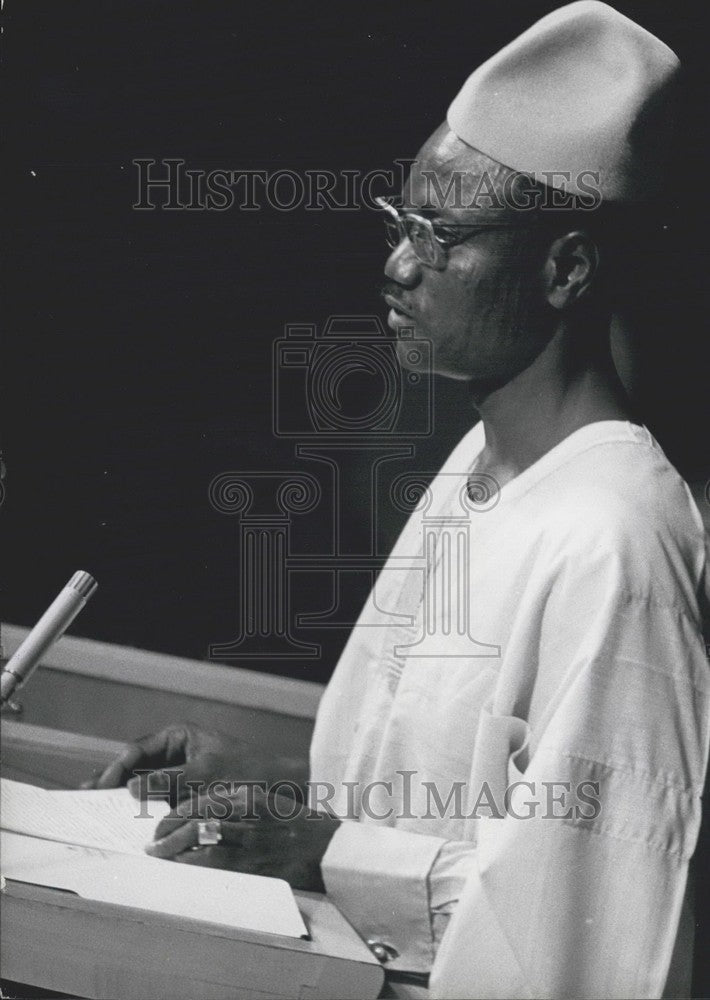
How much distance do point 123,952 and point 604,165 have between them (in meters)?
1.03

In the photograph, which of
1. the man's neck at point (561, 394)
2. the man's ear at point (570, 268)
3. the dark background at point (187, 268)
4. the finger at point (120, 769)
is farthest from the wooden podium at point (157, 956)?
the man's ear at point (570, 268)

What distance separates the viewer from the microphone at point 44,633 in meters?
1.31

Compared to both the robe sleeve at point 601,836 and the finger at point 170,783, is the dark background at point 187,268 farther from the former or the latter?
the robe sleeve at point 601,836

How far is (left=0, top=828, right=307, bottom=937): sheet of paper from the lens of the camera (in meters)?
1.22

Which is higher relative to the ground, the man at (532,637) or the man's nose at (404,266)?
the man's nose at (404,266)

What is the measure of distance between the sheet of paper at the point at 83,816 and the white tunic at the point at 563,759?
9.4 inches

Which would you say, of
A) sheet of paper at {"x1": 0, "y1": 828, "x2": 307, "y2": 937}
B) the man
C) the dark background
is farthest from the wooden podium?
the dark background

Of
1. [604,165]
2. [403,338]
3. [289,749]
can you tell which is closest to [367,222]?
[403,338]

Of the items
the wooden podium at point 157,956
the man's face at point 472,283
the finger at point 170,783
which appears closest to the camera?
the wooden podium at point 157,956

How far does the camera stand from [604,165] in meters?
1.41

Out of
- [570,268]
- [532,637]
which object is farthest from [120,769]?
[570,268]

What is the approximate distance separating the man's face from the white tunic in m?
0.15

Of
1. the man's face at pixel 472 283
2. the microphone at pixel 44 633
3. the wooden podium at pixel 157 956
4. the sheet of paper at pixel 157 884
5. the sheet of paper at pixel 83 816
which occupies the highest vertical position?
the man's face at pixel 472 283

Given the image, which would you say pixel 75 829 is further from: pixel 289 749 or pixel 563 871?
pixel 563 871
